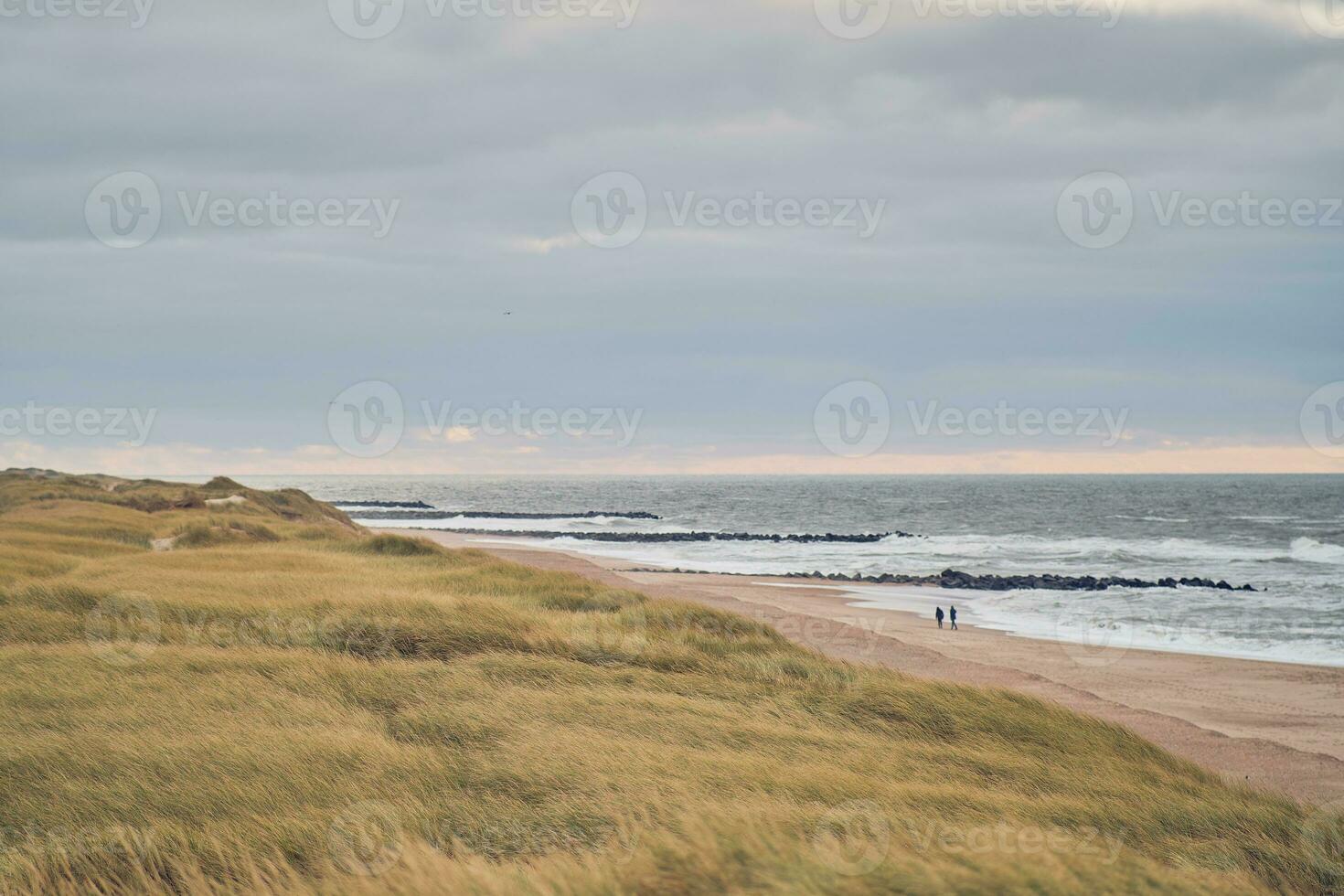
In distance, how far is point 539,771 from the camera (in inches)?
329

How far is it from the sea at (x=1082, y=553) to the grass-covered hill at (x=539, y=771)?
21061 millimetres

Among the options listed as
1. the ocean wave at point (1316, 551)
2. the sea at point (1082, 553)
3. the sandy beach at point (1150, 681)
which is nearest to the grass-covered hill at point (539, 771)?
the sandy beach at point (1150, 681)

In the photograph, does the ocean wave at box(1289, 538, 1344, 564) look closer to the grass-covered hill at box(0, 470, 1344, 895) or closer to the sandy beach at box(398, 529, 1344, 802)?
the sandy beach at box(398, 529, 1344, 802)

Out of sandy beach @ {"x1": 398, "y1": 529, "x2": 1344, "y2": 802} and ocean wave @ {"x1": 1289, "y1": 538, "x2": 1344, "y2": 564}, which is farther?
ocean wave @ {"x1": 1289, "y1": 538, "x2": 1344, "y2": 564}

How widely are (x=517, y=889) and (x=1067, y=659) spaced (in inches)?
964

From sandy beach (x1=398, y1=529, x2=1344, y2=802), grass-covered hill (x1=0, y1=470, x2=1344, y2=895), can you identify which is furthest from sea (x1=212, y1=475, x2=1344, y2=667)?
grass-covered hill (x1=0, y1=470, x2=1344, y2=895)

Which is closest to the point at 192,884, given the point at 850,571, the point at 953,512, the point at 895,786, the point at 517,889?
the point at 517,889

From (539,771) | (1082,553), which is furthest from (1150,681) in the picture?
(1082,553)

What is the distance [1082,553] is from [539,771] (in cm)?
6213

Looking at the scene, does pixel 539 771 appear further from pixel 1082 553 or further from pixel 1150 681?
pixel 1082 553

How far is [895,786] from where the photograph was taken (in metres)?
8.26

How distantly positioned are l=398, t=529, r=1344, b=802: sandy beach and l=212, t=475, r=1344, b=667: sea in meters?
2.86

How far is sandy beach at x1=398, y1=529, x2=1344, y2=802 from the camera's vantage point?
52.4 feet

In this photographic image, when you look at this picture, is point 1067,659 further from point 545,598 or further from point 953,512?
point 953,512
